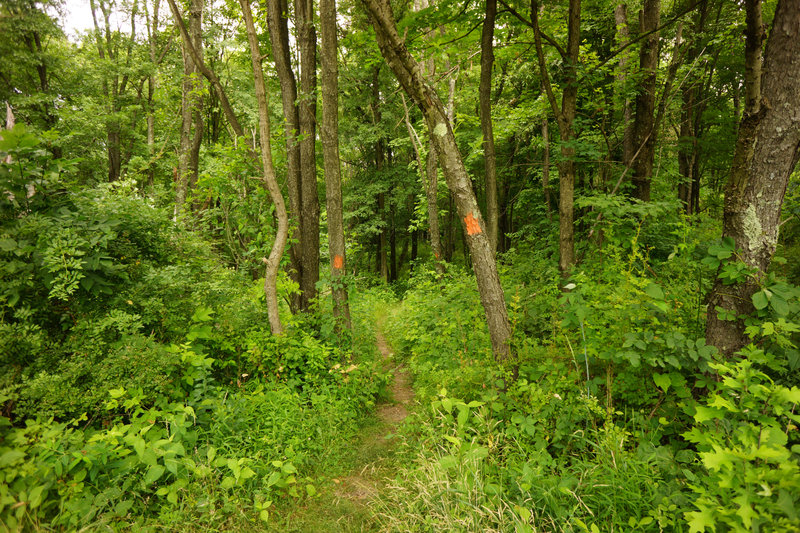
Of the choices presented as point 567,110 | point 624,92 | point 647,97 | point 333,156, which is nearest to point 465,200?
point 567,110

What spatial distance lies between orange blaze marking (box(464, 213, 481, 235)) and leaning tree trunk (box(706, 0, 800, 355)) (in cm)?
221

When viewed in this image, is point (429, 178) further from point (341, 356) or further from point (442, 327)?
point (341, 356)

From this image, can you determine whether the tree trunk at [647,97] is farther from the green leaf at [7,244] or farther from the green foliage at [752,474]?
the green leaf at [7,244]

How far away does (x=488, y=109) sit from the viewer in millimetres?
5207

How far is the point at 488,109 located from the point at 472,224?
2349 mm

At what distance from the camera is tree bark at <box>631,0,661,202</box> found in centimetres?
583

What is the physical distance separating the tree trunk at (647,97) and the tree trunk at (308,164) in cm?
576

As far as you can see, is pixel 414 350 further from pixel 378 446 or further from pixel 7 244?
pixel 7 244

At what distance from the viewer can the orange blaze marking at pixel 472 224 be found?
3980 mm

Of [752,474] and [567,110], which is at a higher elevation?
[567,110]

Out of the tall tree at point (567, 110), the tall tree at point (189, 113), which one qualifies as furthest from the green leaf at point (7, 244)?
the tall tree at point (567, 110)

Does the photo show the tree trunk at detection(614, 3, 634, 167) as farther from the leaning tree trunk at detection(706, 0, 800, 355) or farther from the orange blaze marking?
the orange blaze marking

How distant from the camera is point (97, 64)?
1368 centimetres

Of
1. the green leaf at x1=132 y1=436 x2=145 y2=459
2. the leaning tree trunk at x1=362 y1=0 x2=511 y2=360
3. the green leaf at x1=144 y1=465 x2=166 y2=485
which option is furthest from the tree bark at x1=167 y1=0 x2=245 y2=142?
the green leaf at x1=144 y1=465 x2=166 y2=485
